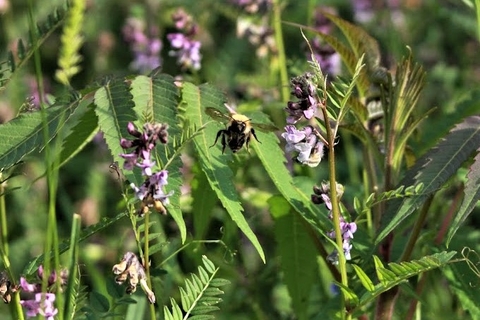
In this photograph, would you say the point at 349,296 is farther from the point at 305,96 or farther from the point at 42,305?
the point at 42,305

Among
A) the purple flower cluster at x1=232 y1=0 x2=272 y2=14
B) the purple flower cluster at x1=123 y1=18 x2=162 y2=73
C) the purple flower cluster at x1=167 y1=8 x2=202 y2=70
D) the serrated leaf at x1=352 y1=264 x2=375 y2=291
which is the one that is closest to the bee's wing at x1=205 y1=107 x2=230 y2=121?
the serrated leaf at x1=352 y1=264 x2=375 y2=291

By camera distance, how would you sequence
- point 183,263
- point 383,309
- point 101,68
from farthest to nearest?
point 101,68 < point 183,263 < point 383,309

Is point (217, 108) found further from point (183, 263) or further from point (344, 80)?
point (183, 263)

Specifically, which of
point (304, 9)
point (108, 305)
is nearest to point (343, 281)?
point (108, 305)

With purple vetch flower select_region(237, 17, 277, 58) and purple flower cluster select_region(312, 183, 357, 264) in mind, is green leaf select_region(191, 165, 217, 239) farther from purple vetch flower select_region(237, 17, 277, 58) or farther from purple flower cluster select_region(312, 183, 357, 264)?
purple vetch flower select_region(237, 17, 277, 58)

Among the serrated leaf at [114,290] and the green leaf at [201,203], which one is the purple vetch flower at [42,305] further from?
the green leaf at [201,203]
